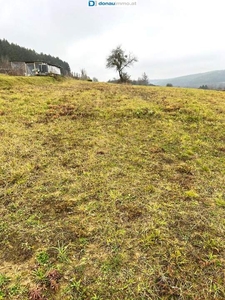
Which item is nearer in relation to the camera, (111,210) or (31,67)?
(111,210)

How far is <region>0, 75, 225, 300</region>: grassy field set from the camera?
241cm

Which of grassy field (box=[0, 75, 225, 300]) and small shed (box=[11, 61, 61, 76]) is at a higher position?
small shed (box=[11, 61, 61, 76])

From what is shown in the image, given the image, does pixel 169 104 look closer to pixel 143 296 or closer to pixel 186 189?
pixel 186 189

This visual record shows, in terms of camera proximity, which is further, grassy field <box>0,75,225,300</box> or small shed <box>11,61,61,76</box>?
small shed <box>11,61,61,76</box>

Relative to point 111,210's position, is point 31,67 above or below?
above

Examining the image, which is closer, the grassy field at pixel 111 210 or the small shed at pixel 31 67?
the grassy field at pixel 111 210

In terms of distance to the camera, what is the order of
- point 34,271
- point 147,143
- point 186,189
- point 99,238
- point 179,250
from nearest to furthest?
point 34,271 → point 179,250 → point 99,238 → point 186,189 → point 147,143

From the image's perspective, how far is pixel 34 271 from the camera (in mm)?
2512

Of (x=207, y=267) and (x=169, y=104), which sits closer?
(x=207, y=267)

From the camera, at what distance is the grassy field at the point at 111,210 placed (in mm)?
2408

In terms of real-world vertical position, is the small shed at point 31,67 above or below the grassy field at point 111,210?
above

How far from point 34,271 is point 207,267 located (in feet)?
6.68

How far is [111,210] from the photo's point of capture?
344 centimetres

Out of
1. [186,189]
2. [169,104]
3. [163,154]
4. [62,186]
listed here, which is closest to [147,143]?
[163,154]
